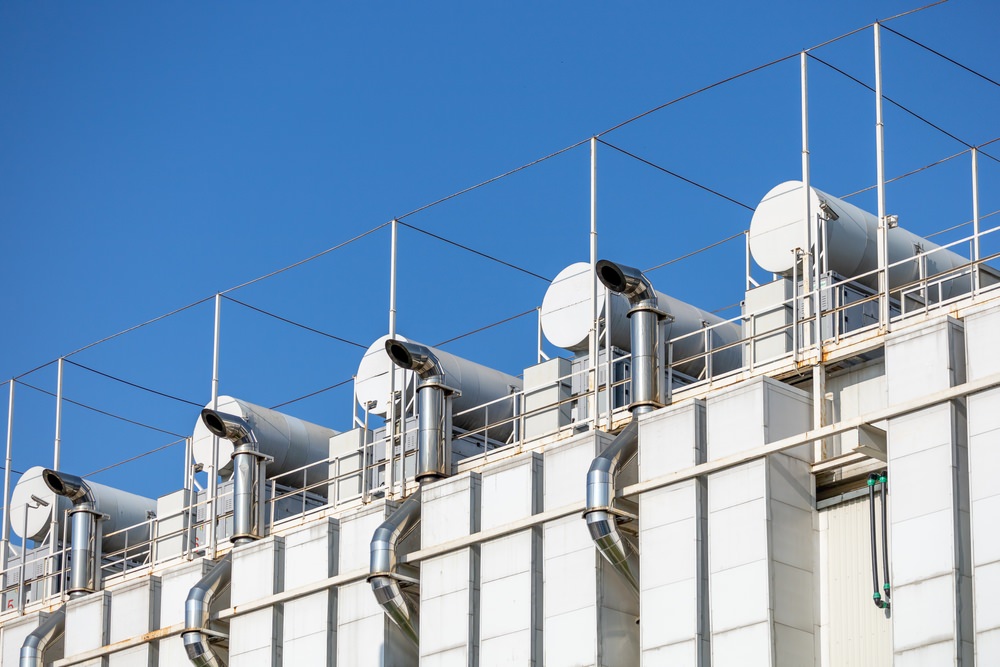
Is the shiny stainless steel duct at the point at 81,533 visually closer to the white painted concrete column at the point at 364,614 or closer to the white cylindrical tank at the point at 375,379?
the white cylindrical tank at the point at 375,379

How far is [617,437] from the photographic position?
33.4 meters

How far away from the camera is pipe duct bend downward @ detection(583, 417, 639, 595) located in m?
32.3

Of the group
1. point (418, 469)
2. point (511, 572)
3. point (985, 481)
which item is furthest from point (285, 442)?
point (985, 481)

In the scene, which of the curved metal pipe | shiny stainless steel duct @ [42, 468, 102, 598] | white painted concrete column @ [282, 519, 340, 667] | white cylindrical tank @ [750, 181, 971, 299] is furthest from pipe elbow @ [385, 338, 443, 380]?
the curved metal pipe

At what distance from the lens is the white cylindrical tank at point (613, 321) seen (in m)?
42.2

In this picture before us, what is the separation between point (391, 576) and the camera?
3575 centimetres

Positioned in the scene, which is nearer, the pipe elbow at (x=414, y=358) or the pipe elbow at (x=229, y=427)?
the pipe elbow at (x=414, y=358)

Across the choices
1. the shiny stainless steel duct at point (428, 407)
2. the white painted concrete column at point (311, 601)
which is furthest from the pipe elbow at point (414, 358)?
the white painted concrete column at point (311, 601)

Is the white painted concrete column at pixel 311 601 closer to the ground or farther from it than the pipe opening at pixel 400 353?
closer to the ground

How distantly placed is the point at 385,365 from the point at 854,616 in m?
19.0

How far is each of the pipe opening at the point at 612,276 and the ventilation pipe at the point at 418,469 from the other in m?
4.66

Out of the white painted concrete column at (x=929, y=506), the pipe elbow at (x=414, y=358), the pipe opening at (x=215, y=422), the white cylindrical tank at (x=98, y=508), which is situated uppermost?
the white cylindrical tank at (x=98, y=508)

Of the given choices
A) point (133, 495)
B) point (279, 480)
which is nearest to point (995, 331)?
point (279, 480)

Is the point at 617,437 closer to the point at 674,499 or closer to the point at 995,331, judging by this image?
the point at 674,499
